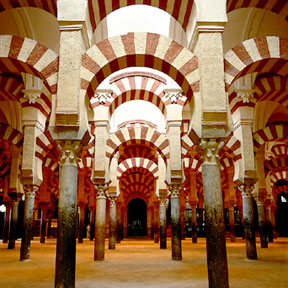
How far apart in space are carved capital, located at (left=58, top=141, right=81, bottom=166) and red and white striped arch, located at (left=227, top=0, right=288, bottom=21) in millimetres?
3902

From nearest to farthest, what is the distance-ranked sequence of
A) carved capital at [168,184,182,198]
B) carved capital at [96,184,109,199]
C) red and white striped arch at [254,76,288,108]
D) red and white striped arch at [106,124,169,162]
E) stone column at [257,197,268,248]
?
red and white striped arch at [254,76,288,108]
carved capital at [96,184,109,199]
carved capital at [168,184,182,198]
red and white striped arch at [106,124,169,162]
stone column at [257,197,268,248]

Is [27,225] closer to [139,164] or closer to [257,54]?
[257,54]

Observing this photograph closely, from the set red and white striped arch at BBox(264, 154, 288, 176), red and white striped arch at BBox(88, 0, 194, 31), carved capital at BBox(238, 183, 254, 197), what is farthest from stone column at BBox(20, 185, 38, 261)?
red and white striped arch at BBox(264, 154, 288, 176)

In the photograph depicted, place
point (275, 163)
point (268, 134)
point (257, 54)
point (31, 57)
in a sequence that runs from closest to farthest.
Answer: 1. point (31, 57)
2. point (257, 54)
3. point (268, 134)
4. point (275, 163)

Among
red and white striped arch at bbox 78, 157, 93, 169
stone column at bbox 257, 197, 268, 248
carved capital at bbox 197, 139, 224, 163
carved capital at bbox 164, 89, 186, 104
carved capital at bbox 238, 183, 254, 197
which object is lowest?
stone column at bbox 257, 197, 268, 248

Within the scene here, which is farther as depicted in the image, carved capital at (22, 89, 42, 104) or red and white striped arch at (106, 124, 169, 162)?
red and white striped arch at (106, 124, 169, 162)

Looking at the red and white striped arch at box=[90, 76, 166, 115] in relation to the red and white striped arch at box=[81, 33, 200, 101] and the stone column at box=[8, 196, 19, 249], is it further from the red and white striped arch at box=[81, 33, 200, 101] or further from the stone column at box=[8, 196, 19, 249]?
the stone column at box=[8, 196, 19, 249]

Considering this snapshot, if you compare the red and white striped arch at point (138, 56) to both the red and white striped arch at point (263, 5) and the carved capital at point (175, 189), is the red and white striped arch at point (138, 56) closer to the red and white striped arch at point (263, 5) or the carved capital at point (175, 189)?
the red and white striped arch at point (263, 5)

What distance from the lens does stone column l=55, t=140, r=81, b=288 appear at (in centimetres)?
448

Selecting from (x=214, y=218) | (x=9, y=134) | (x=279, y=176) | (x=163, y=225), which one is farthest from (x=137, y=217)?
(x=214, y=218)

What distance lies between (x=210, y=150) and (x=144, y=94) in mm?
4901

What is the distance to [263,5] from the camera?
21.2ft

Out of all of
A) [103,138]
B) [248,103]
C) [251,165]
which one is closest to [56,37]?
[103,138]

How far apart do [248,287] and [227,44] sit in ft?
19.3
